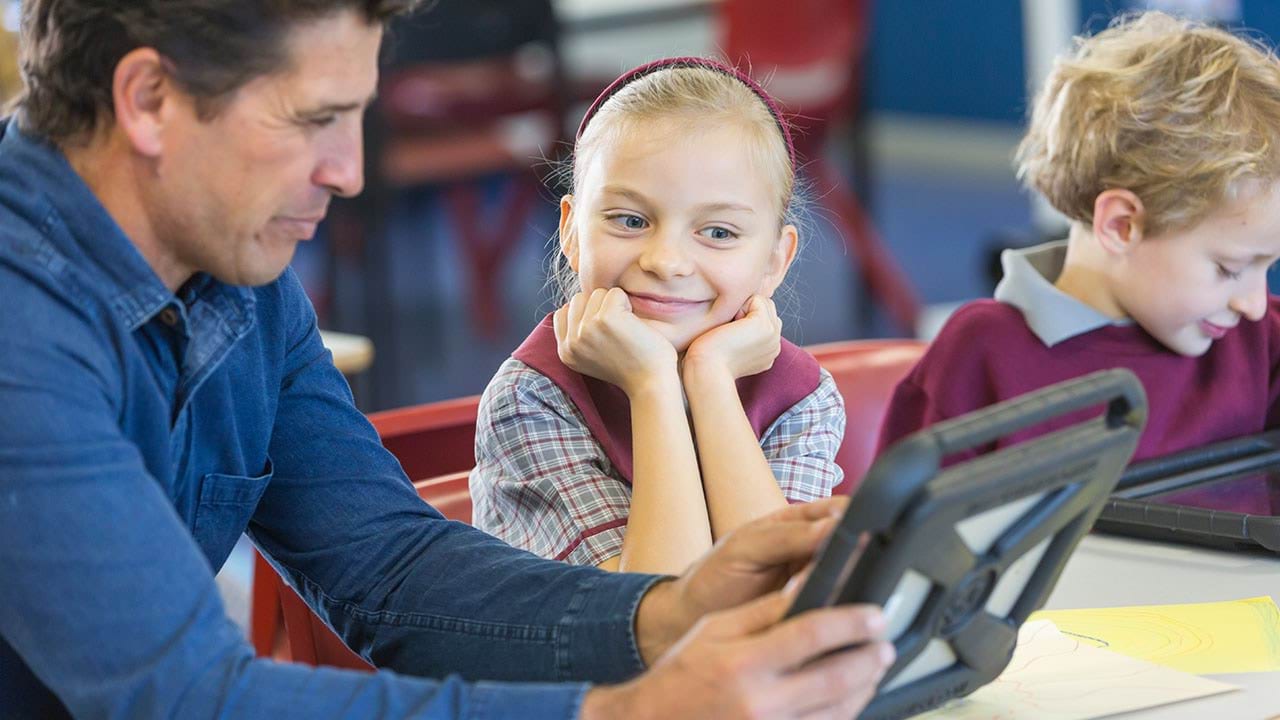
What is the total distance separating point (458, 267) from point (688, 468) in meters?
5.14

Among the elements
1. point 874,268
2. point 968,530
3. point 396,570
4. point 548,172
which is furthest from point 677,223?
point 874,268

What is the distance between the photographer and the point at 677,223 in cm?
131

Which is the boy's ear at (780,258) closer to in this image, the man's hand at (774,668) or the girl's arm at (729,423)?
the girl's arm at (729,423)

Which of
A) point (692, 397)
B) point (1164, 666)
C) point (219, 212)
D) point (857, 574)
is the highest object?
point (219, 212)

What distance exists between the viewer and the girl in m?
1.28

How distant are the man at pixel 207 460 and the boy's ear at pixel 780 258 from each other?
0.41 m

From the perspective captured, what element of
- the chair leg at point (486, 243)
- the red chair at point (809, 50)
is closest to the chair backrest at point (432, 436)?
the red chair at point (809, 50)

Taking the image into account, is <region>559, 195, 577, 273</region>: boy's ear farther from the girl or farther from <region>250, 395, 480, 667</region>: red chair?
<region>250, 395, 480, 667</region>: red chair

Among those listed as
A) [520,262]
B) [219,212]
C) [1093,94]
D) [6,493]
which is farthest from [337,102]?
[520,262]

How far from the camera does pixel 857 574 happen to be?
754 millimetres

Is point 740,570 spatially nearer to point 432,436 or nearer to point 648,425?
point 648,425

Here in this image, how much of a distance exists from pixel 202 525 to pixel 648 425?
36 cm

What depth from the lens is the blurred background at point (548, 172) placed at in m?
4.43

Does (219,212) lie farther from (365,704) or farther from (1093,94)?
(1093,94)
